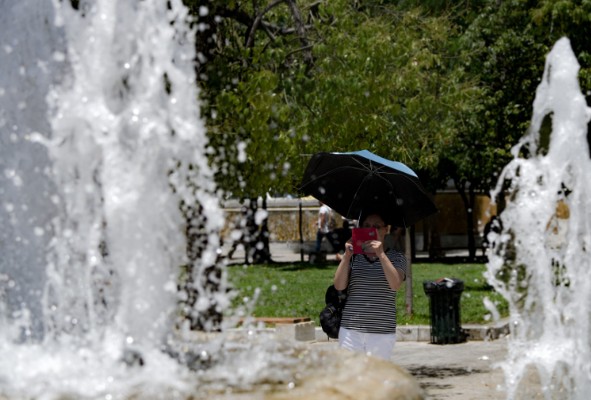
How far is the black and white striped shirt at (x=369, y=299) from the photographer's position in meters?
7.92

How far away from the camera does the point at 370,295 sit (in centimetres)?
795

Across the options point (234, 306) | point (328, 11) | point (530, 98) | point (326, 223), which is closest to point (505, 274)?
point (530, 98)

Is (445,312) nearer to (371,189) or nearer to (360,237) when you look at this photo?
(371,189)

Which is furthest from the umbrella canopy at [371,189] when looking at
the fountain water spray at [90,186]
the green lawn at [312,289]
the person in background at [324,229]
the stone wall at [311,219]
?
the stone wall at [311,219]

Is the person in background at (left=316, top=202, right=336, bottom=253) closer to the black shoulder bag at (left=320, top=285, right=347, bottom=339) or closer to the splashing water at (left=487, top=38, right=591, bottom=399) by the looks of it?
the splashing water at (left=487, top=38, right=591, bottom=399)

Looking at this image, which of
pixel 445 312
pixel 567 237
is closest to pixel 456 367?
pixel 445 312

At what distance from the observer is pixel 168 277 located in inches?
259

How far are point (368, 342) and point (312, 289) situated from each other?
1641cm

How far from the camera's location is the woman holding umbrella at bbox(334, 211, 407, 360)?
7879 millimetres

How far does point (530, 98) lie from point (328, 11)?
1069cm

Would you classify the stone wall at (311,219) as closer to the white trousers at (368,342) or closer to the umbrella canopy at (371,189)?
the umbrella canopy at (371,189)

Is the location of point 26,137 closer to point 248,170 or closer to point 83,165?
point 83,165

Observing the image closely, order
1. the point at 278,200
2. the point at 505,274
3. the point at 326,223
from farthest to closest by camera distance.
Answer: the point at 278,200 < the point at 326,223 < the point at 505,274

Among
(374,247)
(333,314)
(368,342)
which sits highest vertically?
(374,247)
